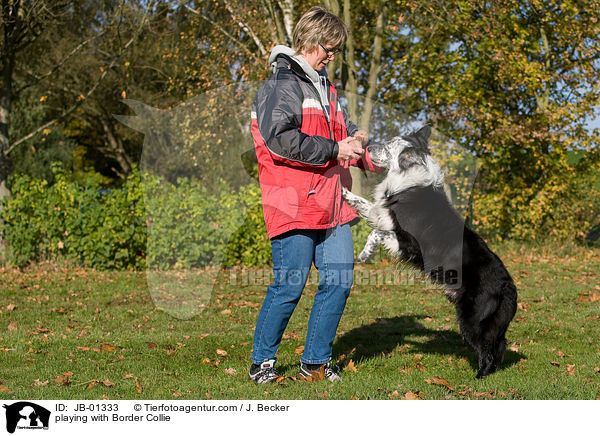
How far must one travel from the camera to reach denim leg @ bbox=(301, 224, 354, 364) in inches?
141

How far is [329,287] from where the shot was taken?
362cm

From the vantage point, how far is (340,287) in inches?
142

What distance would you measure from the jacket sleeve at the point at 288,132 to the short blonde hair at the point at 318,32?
10.5 inches

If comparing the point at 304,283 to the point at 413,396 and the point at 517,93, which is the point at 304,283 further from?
the point at 517,93

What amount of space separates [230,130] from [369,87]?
399cm

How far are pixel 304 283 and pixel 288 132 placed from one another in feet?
3.16

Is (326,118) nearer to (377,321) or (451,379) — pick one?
(451,379)

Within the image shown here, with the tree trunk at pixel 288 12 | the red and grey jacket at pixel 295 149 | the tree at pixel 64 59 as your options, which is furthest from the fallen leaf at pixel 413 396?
the tree trunk at pixel 288 12

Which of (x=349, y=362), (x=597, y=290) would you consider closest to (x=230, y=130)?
(x=597, y=290)

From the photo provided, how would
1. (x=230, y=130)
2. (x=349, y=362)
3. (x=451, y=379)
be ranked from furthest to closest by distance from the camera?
(x=230, y=130) < (x=349, y=362) < (x=451, y=379)

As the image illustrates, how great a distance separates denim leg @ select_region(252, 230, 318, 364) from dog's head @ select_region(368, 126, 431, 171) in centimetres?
83

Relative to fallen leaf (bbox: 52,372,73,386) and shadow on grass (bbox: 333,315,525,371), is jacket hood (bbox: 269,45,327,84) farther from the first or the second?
fallen leaf (bbox: 52,372,73,386)
